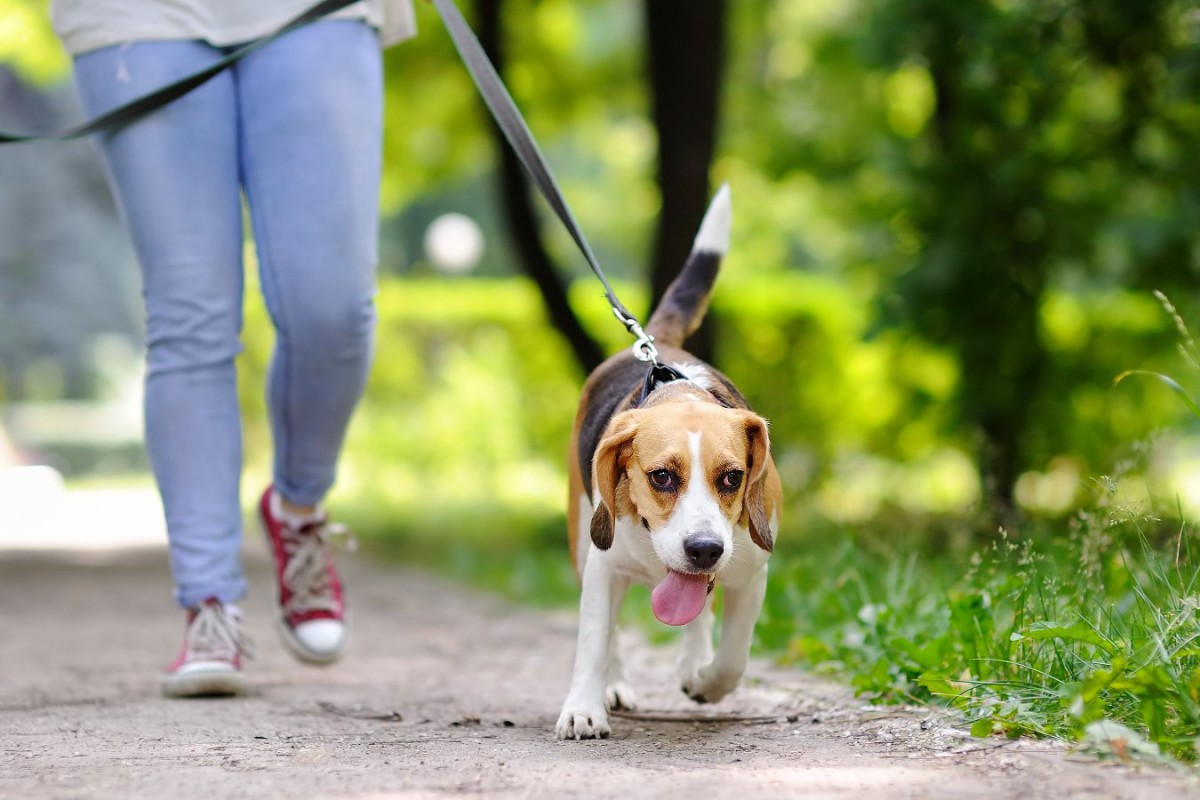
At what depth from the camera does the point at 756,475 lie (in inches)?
116

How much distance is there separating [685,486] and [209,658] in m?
1.39

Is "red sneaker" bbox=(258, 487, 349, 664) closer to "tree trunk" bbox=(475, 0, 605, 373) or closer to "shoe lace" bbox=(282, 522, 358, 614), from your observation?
"shoe lace" bbox=(282, 522, 358, 614)

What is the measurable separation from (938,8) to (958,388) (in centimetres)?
192

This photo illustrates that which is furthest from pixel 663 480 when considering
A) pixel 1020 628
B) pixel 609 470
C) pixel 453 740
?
pixel 1020 628

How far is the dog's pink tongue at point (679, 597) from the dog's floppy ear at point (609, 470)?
168 mm

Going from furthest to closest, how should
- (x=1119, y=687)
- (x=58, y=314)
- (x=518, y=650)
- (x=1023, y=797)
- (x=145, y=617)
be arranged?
(x=58, y=314), (x=145, y=617), (x=518, y=650), (x=1119, y=687), (x=1023, y=797)

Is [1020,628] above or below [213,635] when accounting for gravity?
above

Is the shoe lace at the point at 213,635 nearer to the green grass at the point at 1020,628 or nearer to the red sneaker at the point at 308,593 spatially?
the red sneaker at the point at 308,593

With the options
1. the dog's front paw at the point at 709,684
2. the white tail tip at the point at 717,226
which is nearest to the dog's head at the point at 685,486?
the dog's front paw at the point at 709,684

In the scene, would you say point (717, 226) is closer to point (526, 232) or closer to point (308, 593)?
point (308, 593)

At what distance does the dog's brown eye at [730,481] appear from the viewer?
2.87 metres

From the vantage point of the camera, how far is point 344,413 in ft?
12.5

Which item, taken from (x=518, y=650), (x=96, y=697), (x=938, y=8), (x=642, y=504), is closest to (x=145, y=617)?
(x=518, y=650)

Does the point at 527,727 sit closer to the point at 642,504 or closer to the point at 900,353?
the point at 642,504
